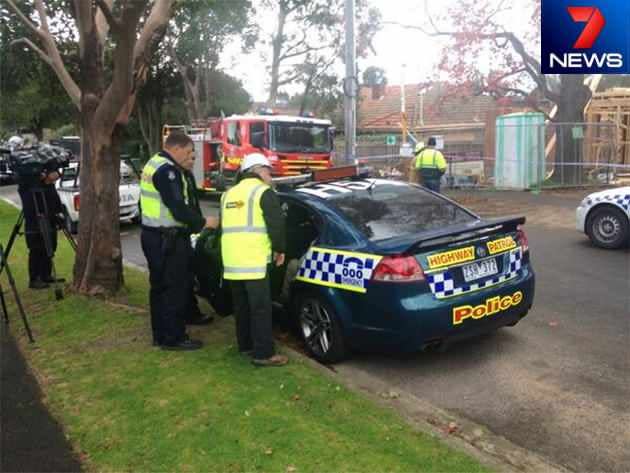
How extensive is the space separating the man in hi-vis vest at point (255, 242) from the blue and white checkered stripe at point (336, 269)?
1.09ft

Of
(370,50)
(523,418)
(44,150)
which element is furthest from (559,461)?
(370,50)

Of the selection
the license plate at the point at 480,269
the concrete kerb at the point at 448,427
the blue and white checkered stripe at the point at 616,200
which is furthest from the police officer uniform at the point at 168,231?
the blue and white checkered stripe at the point at 616,200

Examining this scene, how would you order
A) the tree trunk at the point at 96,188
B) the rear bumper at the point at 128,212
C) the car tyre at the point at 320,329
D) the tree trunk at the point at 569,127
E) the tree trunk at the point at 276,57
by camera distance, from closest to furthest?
the car tyre at the point at 320,329
the tree trunk at the point at 96,188
the rear bumper at the point at 128,212
the tree trunk at the point at 569,127
the tree trunk at the point at 276,57

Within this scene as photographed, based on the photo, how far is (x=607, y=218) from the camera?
9297 millimetres

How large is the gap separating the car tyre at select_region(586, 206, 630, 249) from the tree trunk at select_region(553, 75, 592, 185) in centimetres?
892

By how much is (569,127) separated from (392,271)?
15.8 meters

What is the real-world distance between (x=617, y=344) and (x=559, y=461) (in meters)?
2.22

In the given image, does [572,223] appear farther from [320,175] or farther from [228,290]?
[228,290]

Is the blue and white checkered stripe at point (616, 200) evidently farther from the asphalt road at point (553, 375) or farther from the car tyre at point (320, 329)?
the car tyre at point (320, 329)

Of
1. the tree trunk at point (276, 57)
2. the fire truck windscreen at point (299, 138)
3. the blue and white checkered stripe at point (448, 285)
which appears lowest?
the blue and white checkered stripe at point (448, 285)

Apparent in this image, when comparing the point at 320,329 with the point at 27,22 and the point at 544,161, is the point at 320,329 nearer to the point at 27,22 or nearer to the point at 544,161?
the point at 27,22

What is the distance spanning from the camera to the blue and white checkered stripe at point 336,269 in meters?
4.66

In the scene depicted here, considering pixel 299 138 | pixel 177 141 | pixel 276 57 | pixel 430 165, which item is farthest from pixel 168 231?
pixel 276 57

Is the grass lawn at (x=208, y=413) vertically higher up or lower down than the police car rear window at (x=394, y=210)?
lower down
